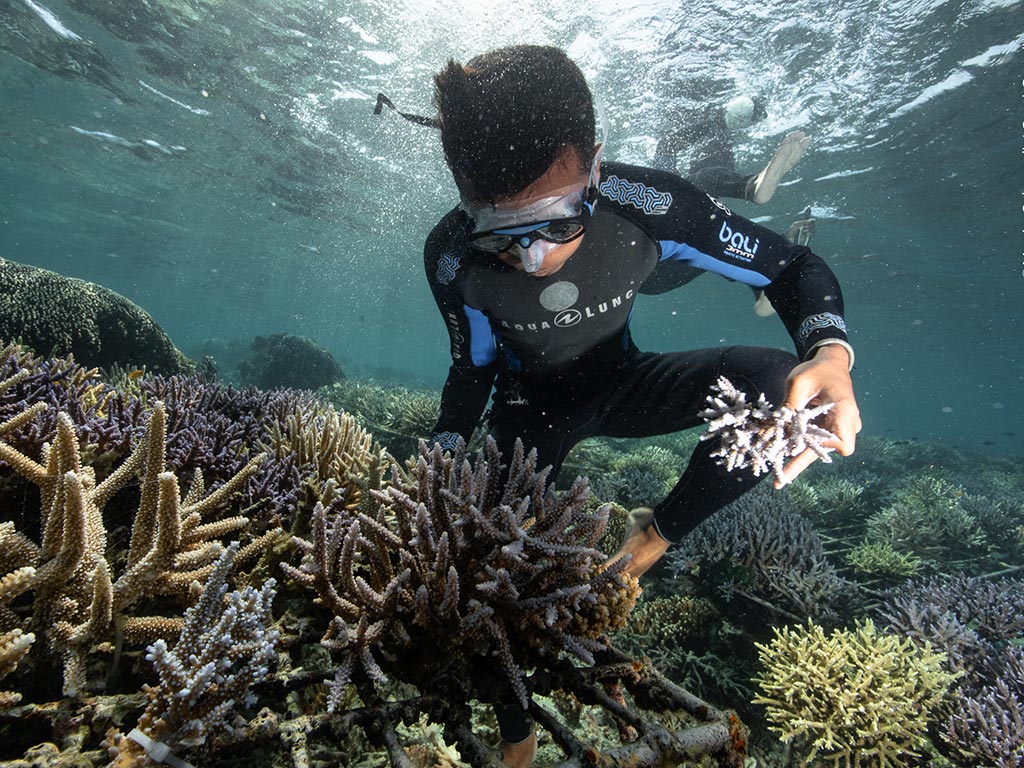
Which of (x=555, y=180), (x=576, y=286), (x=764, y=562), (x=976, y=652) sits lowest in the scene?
(x=976, y=652)

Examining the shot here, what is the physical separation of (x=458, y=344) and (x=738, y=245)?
2.42 metres

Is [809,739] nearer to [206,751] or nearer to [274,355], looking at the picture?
[206,751]

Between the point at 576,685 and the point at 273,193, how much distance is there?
29.2 metres

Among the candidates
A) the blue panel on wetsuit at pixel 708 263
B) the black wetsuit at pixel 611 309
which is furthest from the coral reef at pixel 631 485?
the blue panel on wetsuit at pixel 708 263

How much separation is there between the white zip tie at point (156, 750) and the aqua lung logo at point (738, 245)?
13.1 ft

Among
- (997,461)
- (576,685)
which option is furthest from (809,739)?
(997,461)

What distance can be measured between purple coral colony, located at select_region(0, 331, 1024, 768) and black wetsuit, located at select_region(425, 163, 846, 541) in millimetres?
1101

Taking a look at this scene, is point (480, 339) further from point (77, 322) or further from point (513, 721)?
point (77, 322)

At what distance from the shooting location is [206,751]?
4.02ft

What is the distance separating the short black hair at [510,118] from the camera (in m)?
2.55

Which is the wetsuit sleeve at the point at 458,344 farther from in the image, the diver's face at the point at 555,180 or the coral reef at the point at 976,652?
the coral reef at the point at 976,652

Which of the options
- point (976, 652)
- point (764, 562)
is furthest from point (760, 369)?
point (976, 652)

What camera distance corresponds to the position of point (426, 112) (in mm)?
16281

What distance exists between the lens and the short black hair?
8.36 feet
